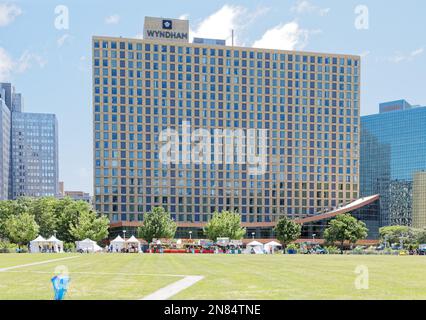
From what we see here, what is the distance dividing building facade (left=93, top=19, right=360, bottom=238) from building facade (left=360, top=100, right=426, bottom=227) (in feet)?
39.6

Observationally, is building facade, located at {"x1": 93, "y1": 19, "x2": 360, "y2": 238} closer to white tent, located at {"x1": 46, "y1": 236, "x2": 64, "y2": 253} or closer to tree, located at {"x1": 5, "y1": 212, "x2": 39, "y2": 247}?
tree, located at {"x1": 5, "y1": 212, "x2": 39, "y2": 247}

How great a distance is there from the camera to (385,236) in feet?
498

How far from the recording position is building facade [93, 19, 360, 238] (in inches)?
5827

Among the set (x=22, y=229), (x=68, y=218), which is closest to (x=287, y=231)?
(x=68, y=218)

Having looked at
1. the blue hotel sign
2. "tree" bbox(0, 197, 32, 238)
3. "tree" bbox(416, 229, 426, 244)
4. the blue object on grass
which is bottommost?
"tree" bbox(416, 229, 426, 244)

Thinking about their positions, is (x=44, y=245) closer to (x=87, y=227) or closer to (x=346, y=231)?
(x=87, y=227)

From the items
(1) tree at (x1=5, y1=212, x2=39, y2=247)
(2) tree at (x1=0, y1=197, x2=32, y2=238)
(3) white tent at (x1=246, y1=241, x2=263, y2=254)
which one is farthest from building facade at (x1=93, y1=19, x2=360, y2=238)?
(3) white tent at (x1=246, y1=241, x2=263, y2=254)

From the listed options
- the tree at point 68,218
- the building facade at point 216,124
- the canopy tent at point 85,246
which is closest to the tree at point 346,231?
the building facade at point 216,124

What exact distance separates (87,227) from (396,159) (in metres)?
108

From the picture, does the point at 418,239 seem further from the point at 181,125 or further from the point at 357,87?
the point at 181,125

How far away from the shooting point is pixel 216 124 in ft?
496

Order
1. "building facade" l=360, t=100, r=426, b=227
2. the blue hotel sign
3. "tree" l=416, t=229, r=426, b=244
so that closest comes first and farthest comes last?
"tree" l=416, t=229, r=426, b=244, "building facade" l=360, t=100, r=426, b=227, the blue hotel sign

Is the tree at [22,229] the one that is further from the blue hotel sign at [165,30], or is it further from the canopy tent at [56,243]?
the blue hotel sign at [165,30]

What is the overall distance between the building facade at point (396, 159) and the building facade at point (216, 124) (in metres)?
12.1
